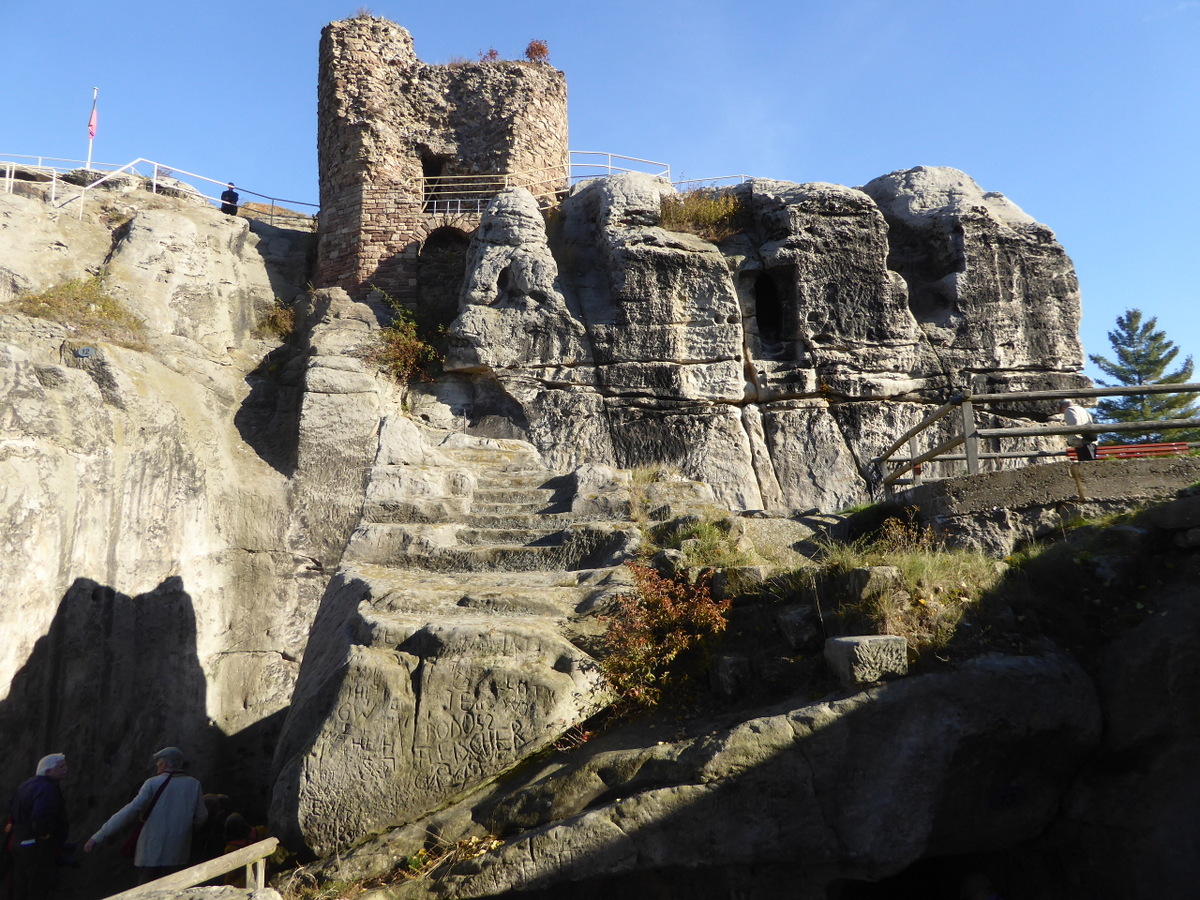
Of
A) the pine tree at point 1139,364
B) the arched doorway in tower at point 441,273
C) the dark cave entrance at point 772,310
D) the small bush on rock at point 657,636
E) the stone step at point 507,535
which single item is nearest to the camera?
the small bush on rock at point 657,636

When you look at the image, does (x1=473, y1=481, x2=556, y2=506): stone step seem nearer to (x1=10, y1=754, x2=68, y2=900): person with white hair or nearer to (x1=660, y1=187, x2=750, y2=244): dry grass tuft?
(x1=10, y1=754, x2=68, y2=900): person with white hair

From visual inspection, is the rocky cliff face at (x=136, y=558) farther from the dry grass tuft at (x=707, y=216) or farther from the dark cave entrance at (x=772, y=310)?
the dark cave entrance at (x=772, y=310)

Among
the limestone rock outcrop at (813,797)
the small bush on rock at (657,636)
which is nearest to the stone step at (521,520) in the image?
the small bush on rock at (657,636)

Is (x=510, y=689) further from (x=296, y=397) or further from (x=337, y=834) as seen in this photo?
(x=296, y=397)

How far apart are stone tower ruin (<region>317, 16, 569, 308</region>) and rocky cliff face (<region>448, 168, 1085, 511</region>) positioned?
224 cm

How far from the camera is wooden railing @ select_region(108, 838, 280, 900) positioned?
4.37 metres

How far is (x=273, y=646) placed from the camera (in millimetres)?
10297

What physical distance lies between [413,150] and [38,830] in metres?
13.0

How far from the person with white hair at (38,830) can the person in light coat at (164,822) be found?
1.13 meters

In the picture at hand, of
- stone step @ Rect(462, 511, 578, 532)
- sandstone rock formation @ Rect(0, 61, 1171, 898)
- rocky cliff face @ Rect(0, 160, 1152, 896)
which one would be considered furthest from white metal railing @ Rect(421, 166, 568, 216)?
stone step @ Rect(462, 511, 578, 532)

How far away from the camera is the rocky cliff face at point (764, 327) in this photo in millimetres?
12344

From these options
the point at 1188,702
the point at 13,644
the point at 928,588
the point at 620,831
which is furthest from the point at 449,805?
the point at 13,644

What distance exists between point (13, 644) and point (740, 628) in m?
7.26

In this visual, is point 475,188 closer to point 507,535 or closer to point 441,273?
point 441,273
